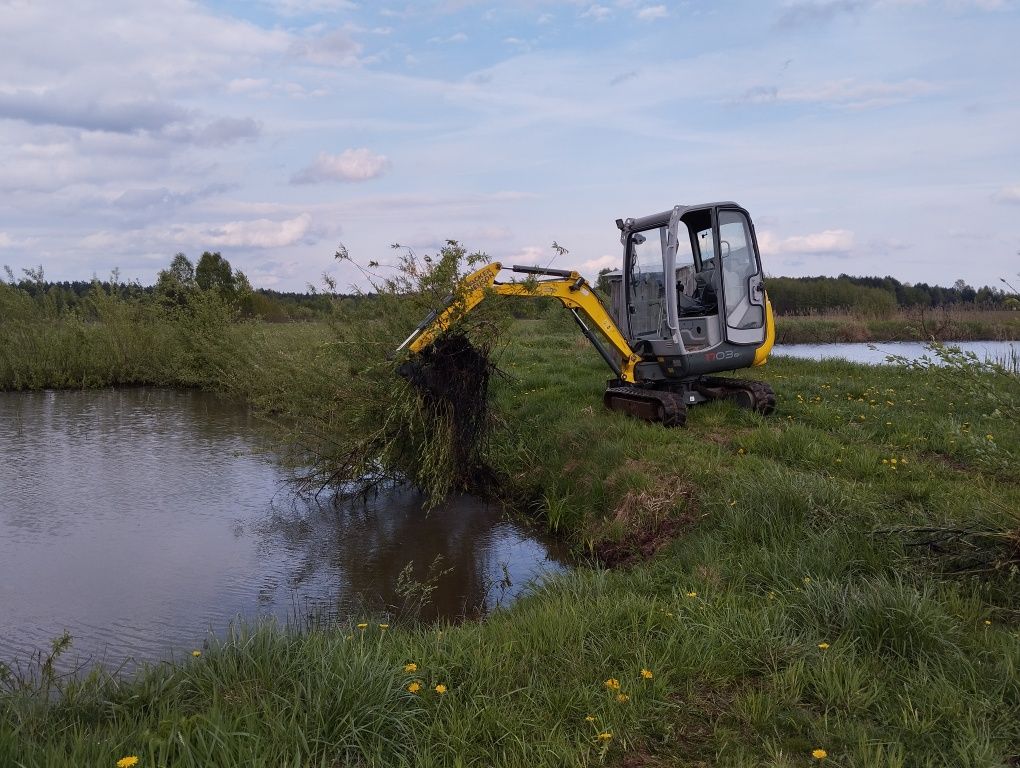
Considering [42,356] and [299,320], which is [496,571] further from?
[42,356]

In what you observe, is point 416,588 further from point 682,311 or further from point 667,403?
point 682,311

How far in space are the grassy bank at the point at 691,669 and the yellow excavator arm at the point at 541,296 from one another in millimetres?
2808

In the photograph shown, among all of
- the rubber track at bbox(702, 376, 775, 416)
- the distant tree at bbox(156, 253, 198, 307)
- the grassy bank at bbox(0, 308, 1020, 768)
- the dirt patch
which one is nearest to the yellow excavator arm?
the rubber track at bbox(702, 376, 775, 416)

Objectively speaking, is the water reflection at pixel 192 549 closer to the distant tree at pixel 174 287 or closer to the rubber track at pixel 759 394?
the rubber track at pixel 759 394

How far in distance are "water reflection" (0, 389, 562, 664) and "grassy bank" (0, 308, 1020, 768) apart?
1.22 m

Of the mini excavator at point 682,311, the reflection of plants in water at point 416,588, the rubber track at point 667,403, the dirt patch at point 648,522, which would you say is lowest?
the reflection of plants in water at point 416,588

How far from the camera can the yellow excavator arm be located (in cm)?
730

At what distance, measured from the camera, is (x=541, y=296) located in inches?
336

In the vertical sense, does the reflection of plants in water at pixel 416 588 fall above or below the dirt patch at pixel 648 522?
below

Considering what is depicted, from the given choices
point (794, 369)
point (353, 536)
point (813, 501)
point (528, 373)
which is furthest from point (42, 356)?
point (813, 501)

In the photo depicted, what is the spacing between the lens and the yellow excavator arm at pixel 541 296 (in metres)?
7.30

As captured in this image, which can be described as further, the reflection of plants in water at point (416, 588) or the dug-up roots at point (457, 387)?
the dug-up roots at point (457, 387)

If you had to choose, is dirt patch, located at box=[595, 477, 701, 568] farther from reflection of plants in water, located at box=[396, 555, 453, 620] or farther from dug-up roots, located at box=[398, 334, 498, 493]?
dug-up roots, located at box=[398, 334, 498, 493]

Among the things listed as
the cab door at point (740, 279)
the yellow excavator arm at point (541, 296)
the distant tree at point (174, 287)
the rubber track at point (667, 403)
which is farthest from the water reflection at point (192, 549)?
the distant tree at point (174, 287)
